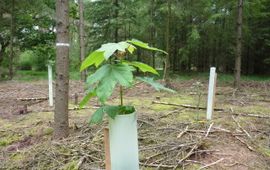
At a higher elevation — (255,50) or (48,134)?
(255,50)

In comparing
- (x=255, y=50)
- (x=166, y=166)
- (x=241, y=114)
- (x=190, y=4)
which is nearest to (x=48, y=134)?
(x=166, y=166)

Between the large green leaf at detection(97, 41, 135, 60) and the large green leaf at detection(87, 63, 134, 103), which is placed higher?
the large green leaf at detection(97, 41, 135, 60)

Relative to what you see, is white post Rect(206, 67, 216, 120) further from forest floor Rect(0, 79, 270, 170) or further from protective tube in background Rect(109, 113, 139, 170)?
protective tube in background Rect(109, 113, 139, 170)

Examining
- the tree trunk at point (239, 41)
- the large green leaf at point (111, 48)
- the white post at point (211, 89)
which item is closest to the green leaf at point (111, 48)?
the large green leaf at point (111, 48)

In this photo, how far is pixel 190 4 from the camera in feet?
44.1

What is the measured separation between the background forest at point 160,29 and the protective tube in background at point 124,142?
39.3 feet

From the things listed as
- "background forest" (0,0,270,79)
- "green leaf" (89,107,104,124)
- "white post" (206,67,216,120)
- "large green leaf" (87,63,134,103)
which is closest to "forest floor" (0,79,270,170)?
"white post" (206,67,216,120)

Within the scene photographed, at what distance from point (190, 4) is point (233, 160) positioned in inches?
463

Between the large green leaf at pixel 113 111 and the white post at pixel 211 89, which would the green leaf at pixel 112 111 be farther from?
the white post at pixel 211 89

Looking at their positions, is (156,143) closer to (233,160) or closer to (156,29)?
(233,160)

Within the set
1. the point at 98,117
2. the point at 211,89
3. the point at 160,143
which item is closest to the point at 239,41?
the point at 211,89

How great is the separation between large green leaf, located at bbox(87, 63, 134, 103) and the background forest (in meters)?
→ 11.9

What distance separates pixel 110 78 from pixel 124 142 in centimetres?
27

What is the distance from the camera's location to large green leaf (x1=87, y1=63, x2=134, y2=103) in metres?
1.16
